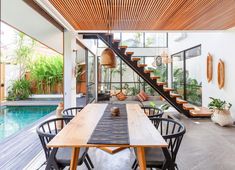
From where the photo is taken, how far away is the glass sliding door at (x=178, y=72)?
30.8ft

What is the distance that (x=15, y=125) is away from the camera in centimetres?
576

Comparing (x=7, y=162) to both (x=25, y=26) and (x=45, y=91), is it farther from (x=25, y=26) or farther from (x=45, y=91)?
(x=45, y=91)

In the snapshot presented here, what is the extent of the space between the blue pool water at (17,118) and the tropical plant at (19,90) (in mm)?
1323

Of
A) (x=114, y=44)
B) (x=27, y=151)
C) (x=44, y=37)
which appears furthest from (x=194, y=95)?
(x=27, y=151)

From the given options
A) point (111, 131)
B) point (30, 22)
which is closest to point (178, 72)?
point (30, 22)

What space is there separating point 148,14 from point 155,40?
7606 mm

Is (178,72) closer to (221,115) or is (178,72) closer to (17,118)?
(221,115)

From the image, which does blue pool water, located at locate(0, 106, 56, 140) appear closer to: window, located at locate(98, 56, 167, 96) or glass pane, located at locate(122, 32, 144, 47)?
window, located at locate(98, 56, 167, 96)

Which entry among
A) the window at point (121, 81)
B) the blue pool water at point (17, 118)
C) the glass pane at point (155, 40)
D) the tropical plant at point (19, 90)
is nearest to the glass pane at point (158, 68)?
the window at point (121, 81)

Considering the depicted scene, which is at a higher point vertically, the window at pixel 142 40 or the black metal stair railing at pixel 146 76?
the window at pixel 142 40

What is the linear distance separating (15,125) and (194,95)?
21.3ft

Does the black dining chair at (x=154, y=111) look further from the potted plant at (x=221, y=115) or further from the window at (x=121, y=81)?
the window at (x=121, y=81)

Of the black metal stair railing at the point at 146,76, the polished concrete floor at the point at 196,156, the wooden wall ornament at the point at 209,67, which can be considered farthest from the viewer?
the wooden wall ornament at the point at 209,67

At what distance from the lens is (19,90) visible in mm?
10211
